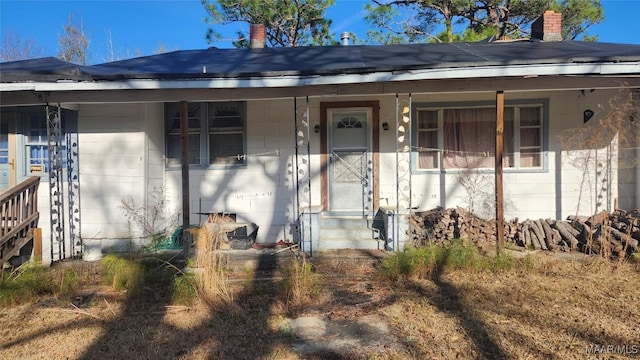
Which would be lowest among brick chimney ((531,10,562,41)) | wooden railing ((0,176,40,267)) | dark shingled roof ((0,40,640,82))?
wooden railing ((0,176,40,267))

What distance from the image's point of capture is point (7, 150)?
7.04 m

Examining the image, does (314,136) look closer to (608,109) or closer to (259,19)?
(608,109)

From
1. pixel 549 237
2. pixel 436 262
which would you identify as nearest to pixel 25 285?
pixel 436 262

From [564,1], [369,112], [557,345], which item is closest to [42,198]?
[369,112]

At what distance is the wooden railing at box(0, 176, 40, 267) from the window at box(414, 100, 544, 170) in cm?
665

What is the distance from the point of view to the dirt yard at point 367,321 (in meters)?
3.42

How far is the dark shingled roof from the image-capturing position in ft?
18.5

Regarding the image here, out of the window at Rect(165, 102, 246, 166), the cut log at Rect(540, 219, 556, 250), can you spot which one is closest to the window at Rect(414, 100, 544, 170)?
the cut log at Rect(540, 219, 556, 250)

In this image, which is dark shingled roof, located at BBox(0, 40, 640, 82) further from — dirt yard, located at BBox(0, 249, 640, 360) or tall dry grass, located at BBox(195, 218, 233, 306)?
dirt yard, located at BBox(0, 249, 640, 360)

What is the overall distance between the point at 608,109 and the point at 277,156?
234 inches

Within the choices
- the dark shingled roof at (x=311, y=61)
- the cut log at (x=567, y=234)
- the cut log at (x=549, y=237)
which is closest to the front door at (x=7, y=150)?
A: the dark shingled roof at (x=311, y=61)

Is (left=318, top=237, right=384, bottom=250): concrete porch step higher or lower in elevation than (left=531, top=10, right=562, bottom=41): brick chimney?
lower

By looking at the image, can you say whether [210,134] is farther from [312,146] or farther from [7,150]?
[7,150]

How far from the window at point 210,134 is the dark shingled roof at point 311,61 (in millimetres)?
922
